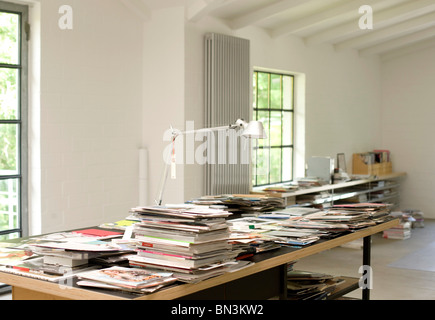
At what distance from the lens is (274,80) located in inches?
320

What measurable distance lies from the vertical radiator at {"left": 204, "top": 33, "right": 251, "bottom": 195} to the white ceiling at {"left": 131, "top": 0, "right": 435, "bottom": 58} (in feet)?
1.21

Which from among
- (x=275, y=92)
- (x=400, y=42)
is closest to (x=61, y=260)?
(x=275, y=92)

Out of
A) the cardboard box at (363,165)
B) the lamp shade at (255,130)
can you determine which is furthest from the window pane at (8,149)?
the cardboard box at (363,165)

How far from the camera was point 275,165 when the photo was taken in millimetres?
8172

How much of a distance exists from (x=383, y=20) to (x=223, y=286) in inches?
236

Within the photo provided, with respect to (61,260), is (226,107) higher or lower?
higher

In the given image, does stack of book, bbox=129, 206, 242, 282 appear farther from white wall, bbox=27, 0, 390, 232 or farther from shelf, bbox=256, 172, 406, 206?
shelf, bbox=256, 172, 406, 206

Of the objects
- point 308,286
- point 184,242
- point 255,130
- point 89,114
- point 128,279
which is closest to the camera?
point 128,279

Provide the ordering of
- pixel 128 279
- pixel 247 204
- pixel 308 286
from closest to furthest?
pixel 128 279 → pixel 308 286 → pixel 247 204

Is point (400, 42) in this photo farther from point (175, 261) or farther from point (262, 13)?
point (175, 261)

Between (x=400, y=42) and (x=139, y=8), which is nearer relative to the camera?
(x=139, y=8)

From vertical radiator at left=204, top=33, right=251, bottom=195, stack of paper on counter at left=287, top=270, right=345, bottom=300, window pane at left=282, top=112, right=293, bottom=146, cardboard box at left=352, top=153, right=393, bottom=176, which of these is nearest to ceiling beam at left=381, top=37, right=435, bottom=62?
cardboard box at left=352, top=153, right=393, bottom=176

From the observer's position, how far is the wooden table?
7.40 feet

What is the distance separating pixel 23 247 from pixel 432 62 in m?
8.96
